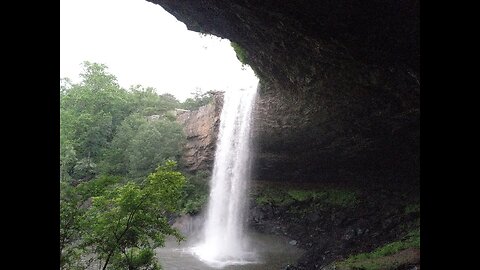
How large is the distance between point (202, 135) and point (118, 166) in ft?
18.2

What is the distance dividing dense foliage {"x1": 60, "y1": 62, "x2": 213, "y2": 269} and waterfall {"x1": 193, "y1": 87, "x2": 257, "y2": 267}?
1522 mm

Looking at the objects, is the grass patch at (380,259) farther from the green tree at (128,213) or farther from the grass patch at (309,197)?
the green tree at (128,213)

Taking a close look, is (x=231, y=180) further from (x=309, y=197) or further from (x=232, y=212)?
(x=309, y=197)

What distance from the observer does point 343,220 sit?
1616 centimetres

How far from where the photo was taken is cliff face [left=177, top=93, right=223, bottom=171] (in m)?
18.5

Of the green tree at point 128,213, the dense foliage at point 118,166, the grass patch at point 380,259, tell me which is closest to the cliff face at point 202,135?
the dense foliage at point 118,166

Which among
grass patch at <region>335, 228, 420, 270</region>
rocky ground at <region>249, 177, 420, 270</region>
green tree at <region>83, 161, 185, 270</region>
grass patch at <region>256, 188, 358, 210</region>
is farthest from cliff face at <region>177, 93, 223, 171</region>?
green tree at <region>83, 161, 185, 270</region>

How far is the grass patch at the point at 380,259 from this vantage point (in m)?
9.71

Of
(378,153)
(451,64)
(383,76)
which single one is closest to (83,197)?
(451,64)

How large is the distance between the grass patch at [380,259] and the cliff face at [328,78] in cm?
390

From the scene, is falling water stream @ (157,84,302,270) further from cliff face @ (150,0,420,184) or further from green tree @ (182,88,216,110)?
green tree @ (182,88,216,110)

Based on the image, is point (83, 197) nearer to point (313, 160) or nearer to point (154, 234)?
point (154, 234)
